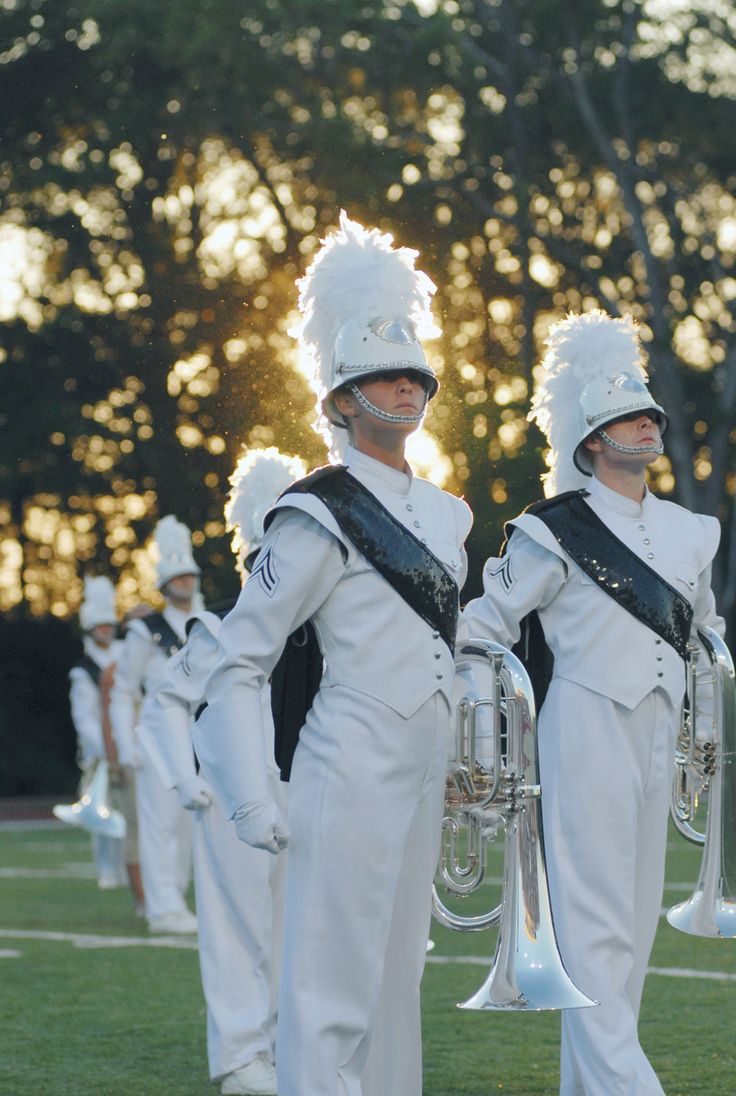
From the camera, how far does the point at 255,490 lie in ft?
26.1

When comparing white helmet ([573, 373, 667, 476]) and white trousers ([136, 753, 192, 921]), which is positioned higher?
white helmet ([573, 373, 667, 476])

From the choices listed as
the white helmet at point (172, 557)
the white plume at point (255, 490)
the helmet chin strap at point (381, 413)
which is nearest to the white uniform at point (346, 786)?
the helmet chin strap at point (381, 413)

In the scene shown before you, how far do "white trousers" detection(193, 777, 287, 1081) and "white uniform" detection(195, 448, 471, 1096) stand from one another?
100 inches

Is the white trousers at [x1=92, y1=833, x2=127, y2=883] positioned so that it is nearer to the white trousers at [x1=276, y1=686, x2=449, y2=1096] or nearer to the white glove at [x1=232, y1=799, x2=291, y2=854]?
the white trousers at [x1=276, y1=686, x2=449, y2=1096]

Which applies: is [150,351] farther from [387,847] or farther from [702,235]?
[387,847]

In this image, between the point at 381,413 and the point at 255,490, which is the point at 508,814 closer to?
the point at 381,413

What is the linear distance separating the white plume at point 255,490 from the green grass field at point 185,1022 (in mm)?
1856

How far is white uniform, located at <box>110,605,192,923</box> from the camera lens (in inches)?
502

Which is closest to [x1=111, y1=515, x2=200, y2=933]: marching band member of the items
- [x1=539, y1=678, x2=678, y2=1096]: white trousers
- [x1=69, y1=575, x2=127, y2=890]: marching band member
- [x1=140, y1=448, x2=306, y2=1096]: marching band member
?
[x1=69, y1=575, x2=127, y2=890]: marching band member

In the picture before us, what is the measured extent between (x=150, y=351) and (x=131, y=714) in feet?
48.9

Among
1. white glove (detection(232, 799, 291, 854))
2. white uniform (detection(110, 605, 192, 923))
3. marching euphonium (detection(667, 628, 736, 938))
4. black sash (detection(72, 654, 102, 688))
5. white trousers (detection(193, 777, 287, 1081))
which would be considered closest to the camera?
white glove (detection(232, 799, 291, 854))

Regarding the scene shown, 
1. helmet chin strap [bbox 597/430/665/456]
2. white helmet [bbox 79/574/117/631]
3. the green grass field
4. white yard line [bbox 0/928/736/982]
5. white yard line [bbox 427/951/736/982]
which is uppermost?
white helmet [bbox 79/574/117/631]

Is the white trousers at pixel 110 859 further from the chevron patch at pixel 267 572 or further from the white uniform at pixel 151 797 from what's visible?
the chevron patch at pixel 267 572

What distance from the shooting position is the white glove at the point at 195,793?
7859 mm
